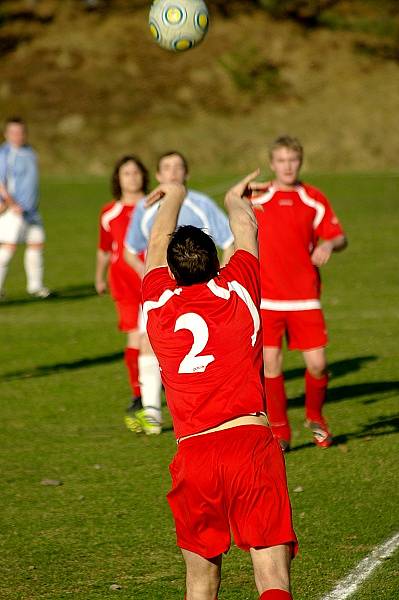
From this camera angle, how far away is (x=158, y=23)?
878cm

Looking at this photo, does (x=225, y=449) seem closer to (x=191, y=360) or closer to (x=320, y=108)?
(x=191, y=360)

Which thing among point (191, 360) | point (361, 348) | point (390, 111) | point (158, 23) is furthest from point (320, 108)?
point (191, 360)

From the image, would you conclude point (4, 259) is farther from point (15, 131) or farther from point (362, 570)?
point (362, 570)

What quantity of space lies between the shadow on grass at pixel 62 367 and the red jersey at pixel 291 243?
4183 mm

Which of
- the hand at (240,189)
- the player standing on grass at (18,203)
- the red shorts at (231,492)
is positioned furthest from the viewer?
the player standing on grass at (18,203)

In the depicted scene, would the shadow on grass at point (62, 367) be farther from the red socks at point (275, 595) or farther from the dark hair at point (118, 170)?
the red socks at point (275, 595)

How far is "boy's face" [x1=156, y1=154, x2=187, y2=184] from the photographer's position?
955cm

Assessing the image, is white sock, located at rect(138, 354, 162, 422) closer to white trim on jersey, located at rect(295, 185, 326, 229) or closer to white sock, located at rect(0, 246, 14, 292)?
white trim on jersey, located at rect(295, 185, 326, 229)

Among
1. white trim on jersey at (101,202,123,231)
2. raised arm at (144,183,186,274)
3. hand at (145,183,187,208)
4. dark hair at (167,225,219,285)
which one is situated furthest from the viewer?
white trim on jersey at (101,202,123,231)

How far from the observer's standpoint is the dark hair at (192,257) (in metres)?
4.88

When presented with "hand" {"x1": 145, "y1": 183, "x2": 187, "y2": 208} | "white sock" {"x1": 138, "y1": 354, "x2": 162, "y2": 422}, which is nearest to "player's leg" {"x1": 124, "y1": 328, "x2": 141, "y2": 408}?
"white sock" {"x1": 138, "y1": 354, "x2": 162, "y2": 422}

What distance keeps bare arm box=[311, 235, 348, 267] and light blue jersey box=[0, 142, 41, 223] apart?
9305mm

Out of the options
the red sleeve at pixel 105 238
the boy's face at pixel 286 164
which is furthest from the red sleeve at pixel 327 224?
the red sleeve at pixel 105 238

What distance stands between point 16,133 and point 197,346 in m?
12.5
